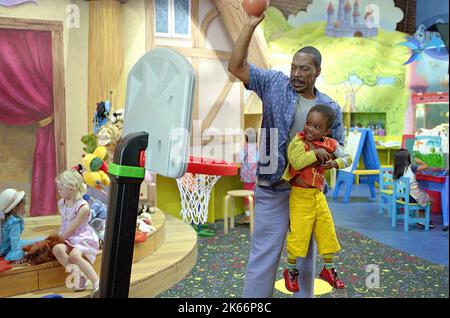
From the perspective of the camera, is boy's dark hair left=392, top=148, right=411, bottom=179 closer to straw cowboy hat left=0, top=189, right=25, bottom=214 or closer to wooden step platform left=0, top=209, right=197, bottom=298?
wooden step platform left=0, top=209, right=197, bottom=298

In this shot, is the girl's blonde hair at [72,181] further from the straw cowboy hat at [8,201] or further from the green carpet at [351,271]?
the green carpet at [351,271]

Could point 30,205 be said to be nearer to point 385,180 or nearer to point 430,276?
point 430,276

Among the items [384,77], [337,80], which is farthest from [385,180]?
[384,77]

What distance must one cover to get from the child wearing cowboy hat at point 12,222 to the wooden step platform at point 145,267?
0.07 m

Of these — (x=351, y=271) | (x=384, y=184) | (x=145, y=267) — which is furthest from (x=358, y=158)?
(x=145, y=267)

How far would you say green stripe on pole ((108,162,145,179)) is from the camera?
0.64 m

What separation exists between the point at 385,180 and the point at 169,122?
110 inches

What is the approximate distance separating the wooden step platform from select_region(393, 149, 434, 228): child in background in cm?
131

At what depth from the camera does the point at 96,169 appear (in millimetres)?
1659

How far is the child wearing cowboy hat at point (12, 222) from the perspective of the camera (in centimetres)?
146

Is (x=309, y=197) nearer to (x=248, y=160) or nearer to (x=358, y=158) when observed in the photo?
(x=248, y=160)

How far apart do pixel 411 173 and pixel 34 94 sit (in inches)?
82.2

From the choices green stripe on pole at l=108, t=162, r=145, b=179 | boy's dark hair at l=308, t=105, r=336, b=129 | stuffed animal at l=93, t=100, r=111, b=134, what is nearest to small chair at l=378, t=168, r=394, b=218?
stuffed animal at l=93, t=100, r=111, b=134

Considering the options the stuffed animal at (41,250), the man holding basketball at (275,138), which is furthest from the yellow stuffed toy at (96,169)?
the man holding basketball at (275,138)
